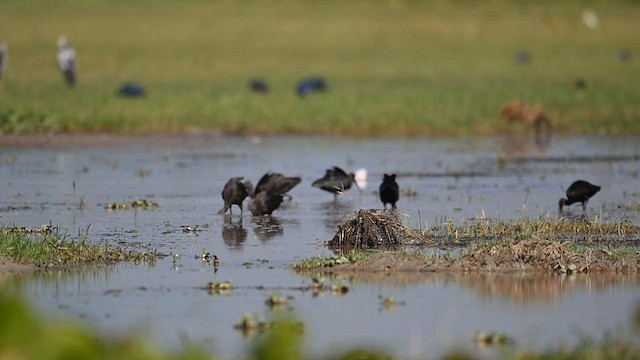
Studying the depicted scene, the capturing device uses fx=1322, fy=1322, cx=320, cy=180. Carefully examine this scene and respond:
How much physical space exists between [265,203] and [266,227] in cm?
76

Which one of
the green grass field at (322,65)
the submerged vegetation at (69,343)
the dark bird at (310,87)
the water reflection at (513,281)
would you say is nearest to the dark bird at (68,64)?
the green grass field at (322,65)

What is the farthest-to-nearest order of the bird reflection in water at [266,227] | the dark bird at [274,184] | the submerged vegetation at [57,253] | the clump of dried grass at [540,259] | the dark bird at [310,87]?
the dark bird at [310,87] → the dark bird at [274,184] → the bird reflection in water at [266,227] → the submerged vegetation at [57,253] → the clump of dried grass at [540,259]

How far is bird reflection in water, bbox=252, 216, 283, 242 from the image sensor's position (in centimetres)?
1501

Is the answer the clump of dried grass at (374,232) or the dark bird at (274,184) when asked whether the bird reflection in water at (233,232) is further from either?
the clump of dried grass at (374,232)

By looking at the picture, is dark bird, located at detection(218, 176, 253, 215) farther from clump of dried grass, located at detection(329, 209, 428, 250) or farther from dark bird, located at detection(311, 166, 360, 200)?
clump of dried grass, located at detection(329, 209, 428, 250)

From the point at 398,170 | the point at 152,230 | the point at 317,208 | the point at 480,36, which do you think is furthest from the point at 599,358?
the point at 480,36

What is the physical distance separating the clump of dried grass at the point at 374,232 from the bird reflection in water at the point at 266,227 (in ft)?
4.01

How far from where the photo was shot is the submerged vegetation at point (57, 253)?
12469 millimetres

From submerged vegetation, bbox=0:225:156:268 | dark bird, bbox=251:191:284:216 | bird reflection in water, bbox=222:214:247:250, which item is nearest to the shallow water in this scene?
bird reflection in water, bbox=222:214:247:250

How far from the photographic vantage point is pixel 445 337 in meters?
9.41

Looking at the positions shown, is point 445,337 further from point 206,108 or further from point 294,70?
point 294,70

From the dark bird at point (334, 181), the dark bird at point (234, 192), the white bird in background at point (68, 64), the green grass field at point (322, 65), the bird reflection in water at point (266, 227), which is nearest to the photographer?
the bird reflection in water at point (266, 227)

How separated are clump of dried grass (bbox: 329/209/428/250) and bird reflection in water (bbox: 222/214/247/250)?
1122 mm

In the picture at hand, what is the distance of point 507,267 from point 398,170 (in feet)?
37.6
